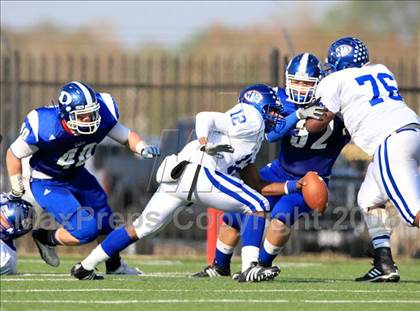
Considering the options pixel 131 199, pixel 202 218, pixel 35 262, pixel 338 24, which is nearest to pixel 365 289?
pixel 35 262

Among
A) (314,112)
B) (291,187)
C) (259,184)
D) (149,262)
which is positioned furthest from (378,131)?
(149,262)

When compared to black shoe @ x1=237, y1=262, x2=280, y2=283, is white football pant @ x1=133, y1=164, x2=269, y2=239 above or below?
above

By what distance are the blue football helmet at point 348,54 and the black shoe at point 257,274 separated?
1.90 metres

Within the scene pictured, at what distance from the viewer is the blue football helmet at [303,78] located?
34.5ft

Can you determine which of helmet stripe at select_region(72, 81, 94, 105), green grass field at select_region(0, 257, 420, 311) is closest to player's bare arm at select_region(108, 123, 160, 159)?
helmet stripe at select_region(72, 81, 94, 105)

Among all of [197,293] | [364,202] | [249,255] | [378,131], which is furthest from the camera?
[364,202]

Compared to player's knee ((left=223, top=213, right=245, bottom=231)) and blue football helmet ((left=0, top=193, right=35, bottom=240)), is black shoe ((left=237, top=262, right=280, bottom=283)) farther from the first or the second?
blue football helmet ((left=0, top=193, right=35, bottom=240))

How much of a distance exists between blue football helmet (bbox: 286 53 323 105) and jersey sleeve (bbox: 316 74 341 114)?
0.30 meters

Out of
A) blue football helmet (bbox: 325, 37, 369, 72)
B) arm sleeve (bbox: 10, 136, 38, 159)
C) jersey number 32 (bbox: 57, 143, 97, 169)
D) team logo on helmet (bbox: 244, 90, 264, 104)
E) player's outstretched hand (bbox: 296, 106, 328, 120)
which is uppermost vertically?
blue football helmet (bbox: 325, 37, 369, 72)

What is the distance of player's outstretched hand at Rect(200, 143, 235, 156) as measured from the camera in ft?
31.2

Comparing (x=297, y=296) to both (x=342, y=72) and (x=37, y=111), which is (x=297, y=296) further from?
(x=37, y=111)

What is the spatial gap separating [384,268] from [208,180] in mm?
1678

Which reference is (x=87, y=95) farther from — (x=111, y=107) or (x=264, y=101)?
(x=264, y=101)

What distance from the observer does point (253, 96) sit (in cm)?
1000
